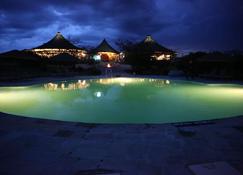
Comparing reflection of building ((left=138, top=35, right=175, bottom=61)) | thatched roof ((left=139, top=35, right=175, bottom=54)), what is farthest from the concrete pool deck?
thatched roof ((left=139, top=35, right=175, bottom=54))

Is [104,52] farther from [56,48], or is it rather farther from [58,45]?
[56,48]

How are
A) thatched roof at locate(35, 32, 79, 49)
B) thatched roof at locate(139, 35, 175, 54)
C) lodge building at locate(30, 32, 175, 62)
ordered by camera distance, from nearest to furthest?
thatched roof at locate(139, 35, 175, 54), lodge building at locate(30, 32, 175, 62), thatched roof at locate(35, 32, 79, 49)

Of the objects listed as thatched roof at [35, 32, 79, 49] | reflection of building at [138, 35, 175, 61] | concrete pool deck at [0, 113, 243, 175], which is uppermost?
thatched roof at [35, 32, 79, 49]

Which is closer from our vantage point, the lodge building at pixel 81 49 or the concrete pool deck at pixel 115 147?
the concrete pool deck at pixel 115 147

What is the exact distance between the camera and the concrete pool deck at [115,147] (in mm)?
2734

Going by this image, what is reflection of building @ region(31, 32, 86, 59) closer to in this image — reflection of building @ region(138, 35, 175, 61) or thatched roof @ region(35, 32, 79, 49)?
thatched roof @ region(35, 32, 79, 49)

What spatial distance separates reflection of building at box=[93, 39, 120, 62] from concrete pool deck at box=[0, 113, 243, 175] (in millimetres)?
29509

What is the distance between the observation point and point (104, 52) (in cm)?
3388

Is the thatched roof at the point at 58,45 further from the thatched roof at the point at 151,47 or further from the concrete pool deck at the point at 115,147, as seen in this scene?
the concrete pool deck at the point at 115,147

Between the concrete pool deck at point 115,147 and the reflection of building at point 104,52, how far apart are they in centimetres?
2951

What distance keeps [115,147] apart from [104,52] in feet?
103

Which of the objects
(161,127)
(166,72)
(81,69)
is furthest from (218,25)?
(161,127)

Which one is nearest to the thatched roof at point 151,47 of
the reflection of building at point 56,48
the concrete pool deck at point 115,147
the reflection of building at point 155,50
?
the reflection of building at point 155,50

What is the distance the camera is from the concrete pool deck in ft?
8.97
